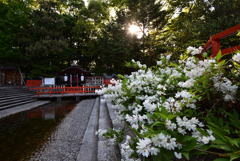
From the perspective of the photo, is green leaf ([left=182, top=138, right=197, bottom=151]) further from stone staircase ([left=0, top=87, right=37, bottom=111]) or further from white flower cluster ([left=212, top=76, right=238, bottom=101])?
stone staircase ([left=0, top=87, right=37, bottom=111])

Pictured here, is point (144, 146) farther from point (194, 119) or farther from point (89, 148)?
point (89, 148)

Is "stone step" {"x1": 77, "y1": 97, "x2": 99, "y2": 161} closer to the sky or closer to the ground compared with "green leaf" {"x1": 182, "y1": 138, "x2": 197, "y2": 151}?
closer to the ground

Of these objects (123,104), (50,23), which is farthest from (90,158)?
(50,23)

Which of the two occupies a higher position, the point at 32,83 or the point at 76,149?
the point at 32,83

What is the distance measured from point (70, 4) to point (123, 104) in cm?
2982

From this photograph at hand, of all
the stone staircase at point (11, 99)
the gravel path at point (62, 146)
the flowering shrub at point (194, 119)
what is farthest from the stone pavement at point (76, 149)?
the stone staircase at point (11, 99)

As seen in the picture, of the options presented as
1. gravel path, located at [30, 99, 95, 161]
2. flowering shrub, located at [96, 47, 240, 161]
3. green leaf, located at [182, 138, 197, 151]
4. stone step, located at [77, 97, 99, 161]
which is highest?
flowering shrub, located at [96, 47, 240, 161]

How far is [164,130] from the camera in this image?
1.00m

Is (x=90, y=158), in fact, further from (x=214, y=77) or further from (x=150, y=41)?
(x=150, y=41)

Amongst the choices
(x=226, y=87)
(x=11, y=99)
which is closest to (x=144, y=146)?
(x=226, y=87)

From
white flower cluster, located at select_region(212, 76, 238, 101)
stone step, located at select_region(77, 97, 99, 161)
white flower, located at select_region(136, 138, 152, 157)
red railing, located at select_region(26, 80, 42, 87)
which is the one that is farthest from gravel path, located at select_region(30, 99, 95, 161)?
red railing, located at select_region(26, 80, 42, 87)

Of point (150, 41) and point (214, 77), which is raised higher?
point (150, 41)

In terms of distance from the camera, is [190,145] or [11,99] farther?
[11,99]

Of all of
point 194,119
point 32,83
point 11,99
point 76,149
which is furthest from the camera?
point 32,83
